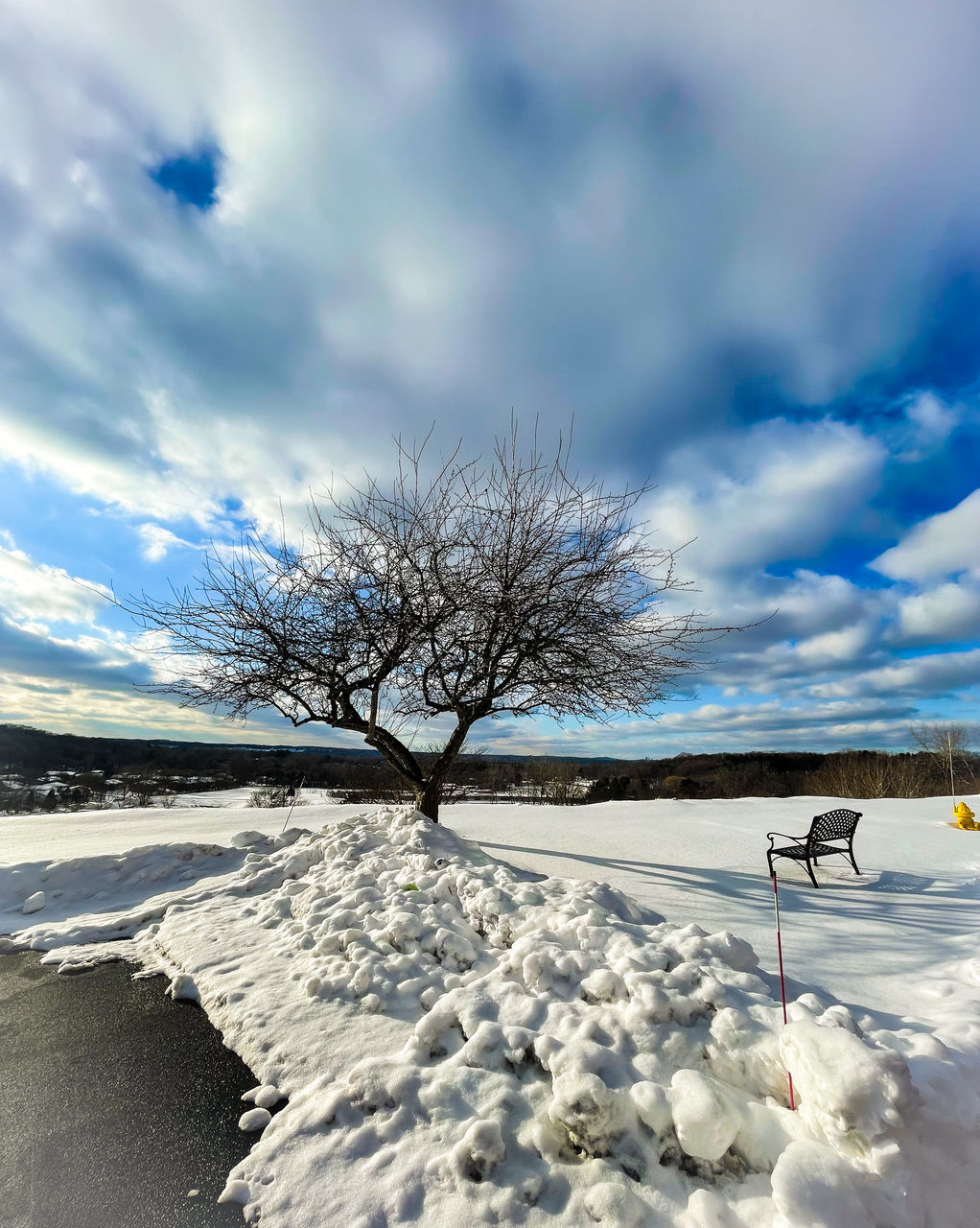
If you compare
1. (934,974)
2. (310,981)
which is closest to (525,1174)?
(310,981)

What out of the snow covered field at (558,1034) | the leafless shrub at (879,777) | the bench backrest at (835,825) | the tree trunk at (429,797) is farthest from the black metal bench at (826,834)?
the leafless shrub at (879,777)

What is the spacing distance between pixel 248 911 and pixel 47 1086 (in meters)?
2.30

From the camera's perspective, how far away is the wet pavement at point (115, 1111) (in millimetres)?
2098

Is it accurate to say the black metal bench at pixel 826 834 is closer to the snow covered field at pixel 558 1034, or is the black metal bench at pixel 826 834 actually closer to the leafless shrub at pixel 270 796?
the snow covered field at pixel 558 1034

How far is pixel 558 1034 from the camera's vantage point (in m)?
2.69

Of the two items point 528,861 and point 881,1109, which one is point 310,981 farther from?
point 528,861

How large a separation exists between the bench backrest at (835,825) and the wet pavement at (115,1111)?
7.17 m

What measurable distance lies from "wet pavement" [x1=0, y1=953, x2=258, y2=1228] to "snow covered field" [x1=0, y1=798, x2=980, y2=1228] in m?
0.17

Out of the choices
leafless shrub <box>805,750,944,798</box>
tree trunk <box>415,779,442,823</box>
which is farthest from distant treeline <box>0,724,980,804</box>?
tree trunk <box>415,779,442,823</box>

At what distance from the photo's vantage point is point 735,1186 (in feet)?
6.56

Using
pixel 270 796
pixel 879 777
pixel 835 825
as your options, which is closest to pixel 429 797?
pixel 835 825

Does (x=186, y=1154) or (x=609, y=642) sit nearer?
(x=186, y=1154)

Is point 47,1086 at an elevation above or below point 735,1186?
below

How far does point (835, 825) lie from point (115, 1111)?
8030 mm
